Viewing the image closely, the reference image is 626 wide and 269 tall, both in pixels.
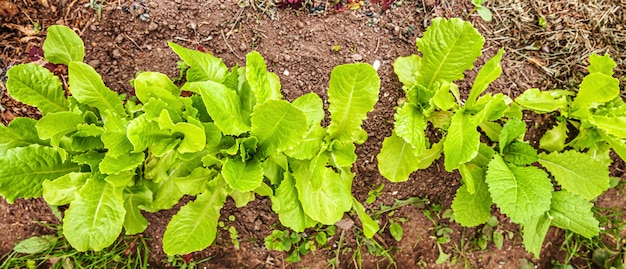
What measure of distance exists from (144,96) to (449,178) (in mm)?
1688

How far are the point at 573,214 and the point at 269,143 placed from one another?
1637mm

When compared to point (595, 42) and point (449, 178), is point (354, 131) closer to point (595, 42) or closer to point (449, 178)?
point (449, 178)

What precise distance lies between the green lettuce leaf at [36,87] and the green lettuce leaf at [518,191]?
2097 millimetres

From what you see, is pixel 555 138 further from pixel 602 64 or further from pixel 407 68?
pixel 407 68

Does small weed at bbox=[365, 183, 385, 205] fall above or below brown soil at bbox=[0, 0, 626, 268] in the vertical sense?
below

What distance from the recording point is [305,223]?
2520 mm

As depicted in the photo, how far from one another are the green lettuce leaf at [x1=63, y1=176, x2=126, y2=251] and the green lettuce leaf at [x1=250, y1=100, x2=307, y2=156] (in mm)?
717

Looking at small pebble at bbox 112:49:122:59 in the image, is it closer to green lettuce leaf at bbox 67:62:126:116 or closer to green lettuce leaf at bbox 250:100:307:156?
green lettuce leaf at bbox 67:62:126:116

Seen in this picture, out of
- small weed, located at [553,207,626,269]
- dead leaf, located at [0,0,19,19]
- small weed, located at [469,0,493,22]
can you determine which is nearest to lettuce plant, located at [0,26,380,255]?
dead leaf, located at [0,0,19,19]

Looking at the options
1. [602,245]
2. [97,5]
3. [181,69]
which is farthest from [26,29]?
[602,245]

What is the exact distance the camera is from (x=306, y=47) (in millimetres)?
2760

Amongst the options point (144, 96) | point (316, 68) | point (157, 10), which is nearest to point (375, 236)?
point (316, 68)

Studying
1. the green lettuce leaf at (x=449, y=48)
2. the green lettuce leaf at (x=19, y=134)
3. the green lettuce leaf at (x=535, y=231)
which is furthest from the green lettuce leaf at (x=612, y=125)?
the green lettuce leaf at (x=19, y=134)

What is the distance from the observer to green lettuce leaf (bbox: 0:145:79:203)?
223cm
